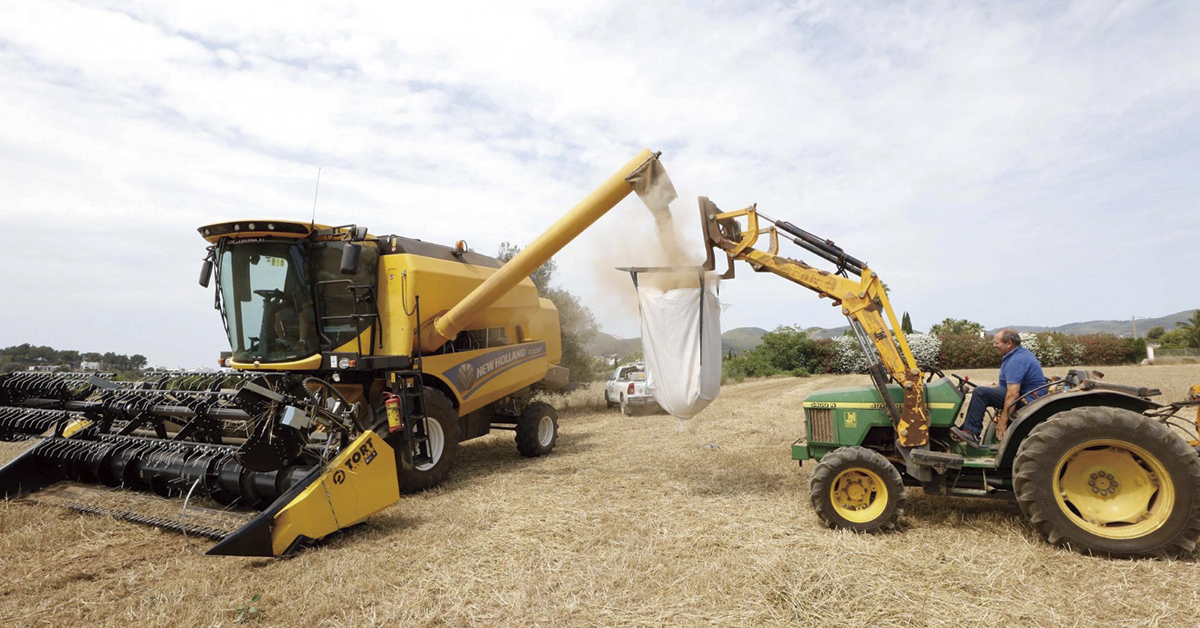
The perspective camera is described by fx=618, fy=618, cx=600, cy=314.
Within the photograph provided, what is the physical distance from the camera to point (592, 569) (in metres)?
4.33

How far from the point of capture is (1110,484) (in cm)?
451

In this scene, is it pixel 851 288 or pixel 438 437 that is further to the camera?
pixel 438 437

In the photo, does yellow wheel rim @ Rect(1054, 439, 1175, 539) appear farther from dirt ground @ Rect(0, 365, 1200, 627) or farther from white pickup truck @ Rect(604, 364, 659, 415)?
white pickup truck @ Rect(604, 364, 659, 415)

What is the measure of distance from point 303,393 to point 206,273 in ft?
8.91

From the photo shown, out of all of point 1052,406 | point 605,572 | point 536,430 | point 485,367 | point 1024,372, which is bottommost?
point 605,572

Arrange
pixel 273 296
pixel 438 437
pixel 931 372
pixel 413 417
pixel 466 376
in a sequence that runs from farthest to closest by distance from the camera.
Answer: pixel 466 376 → pixel 438 437 → pixel 273 296 → pixel 413 417 → pixel 931 372

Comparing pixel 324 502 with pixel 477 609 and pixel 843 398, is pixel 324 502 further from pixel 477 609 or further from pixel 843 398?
pixel 843 398

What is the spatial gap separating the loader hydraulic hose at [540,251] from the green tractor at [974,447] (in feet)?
3.27

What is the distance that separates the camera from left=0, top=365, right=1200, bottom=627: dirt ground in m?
3.60

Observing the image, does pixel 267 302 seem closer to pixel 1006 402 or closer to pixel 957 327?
pixel 1006 402

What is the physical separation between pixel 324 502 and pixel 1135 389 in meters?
6.24

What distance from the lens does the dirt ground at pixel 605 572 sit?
142 inches

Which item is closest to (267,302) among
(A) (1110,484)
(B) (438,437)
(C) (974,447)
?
(B) (438,437)

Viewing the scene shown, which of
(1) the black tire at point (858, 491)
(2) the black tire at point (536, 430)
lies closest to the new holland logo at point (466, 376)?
(2) the black tire at point (536, 430)
